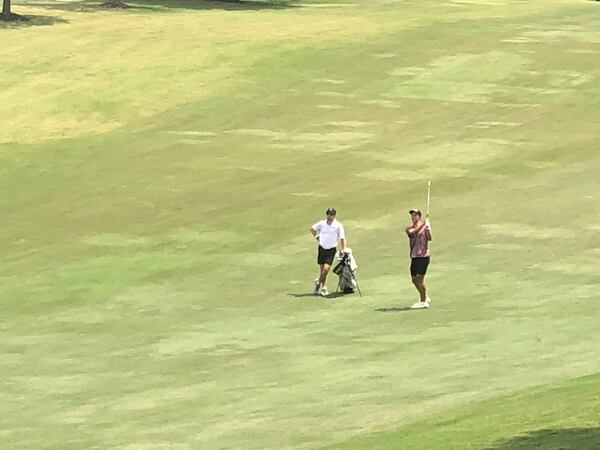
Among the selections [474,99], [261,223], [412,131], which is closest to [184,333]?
[261,223]

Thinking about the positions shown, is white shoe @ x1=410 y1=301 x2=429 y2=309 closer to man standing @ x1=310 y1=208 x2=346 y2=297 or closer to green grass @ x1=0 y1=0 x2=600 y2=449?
green grass @ x1=0 y1=0 x2=600 y2=449

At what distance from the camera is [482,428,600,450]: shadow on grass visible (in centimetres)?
1470

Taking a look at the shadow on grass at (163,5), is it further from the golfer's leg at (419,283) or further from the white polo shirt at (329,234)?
the golfer's leg at (419,283)

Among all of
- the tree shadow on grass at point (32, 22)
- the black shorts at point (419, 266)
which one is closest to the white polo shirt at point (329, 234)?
the black shorts at point (419, 266)

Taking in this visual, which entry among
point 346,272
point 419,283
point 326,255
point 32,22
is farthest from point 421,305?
point 32,22

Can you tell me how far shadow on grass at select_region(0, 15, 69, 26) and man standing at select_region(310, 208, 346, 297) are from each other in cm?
4014

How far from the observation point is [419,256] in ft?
→ 95.3

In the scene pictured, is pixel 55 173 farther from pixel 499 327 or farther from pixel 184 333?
pixel 499 327

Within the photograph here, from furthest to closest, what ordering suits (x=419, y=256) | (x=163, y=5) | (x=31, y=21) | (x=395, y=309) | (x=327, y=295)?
(x=163, y=5)
(x=31, y=21)
(x=327, y=295)
(x=395, y=309)
(x=419, y=256)

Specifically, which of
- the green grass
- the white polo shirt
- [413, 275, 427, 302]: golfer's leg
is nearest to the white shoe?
[413, 275, 427, 302]: golfer's leg

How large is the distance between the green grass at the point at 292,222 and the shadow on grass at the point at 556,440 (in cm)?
7

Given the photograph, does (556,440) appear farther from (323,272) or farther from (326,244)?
(326,244)

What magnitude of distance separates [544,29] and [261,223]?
35.2 metres

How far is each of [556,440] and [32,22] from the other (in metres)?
58.5
